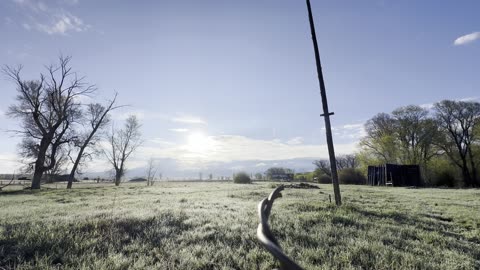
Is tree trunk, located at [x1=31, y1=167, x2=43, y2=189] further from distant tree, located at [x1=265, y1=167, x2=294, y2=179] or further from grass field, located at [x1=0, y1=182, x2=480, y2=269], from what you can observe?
distant tree, located at [x1=265, y1=167, x2=294, y2=179]

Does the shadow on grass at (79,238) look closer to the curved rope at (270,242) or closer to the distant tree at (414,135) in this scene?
the curved rope at (270,242)

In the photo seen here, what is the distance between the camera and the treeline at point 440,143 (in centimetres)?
4097

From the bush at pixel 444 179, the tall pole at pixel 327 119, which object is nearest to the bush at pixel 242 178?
the bush at pixel 444 179

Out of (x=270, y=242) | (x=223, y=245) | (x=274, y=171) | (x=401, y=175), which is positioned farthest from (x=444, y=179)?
(x=270, y=242)

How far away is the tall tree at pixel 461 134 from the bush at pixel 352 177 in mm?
13235

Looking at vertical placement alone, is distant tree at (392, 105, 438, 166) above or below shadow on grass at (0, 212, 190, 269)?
above

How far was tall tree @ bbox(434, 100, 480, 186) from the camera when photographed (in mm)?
40656

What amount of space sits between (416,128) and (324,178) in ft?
56.6

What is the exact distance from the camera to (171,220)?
720 centimetres

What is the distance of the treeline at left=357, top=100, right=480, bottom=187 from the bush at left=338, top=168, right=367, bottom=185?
20.0 ft

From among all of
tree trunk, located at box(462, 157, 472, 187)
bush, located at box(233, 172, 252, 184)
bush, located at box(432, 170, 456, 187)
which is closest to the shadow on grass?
bush, located at box(233, 172, 252, 184)

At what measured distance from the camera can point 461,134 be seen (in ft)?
139

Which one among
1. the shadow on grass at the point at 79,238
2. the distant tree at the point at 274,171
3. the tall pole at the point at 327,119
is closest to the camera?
the shadow on grass at the point at 79,238

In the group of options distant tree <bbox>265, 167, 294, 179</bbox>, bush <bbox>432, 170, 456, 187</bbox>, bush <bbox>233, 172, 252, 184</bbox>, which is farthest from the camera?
distant tree <bbox>265, 167, 294, 179</bbox>
